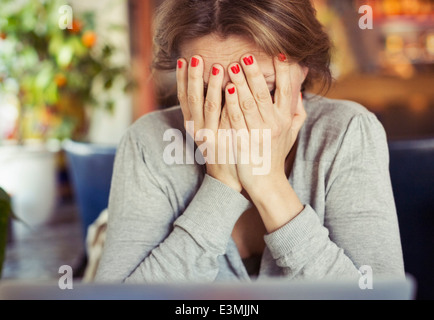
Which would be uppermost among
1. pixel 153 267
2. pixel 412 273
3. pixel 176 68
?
pixel 176 68

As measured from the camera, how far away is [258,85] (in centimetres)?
69

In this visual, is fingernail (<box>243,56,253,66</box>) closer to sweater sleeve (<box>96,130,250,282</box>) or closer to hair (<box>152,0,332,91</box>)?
hair (<box>152,0,332,91</box>)

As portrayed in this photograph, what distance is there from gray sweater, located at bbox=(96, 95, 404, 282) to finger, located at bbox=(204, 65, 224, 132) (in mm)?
84

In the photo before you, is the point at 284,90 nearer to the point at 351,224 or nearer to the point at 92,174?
the point at 351,224

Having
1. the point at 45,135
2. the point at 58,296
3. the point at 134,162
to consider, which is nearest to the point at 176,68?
A: the point at 134,162

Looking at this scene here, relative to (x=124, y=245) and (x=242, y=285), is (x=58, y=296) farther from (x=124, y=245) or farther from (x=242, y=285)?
(x=124, y=245)

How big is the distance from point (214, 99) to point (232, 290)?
38 centimetres

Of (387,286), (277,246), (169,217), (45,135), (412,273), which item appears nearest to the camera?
(387,286)

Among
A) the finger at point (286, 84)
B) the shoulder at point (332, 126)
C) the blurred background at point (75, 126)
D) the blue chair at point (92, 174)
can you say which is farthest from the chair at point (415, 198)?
the blue chair at point (92, 174)

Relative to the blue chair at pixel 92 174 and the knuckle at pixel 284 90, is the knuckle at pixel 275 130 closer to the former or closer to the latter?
the knuckle at pixel 284 90

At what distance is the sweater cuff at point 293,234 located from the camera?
68 centimetres

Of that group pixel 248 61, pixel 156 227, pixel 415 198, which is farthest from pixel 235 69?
pixel 415 198

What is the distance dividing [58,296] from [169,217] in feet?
1.39
